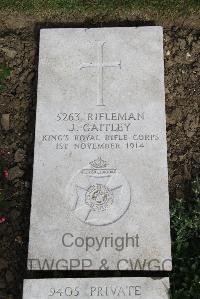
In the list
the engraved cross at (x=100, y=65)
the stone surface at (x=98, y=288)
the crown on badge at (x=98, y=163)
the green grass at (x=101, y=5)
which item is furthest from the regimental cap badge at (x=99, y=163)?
the green grass at (x=101, y=5)

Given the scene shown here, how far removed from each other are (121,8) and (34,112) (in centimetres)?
140

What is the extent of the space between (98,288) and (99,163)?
3.29ft

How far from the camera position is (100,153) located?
397 centimetres

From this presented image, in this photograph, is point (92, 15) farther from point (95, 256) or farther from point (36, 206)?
point (95, 256)

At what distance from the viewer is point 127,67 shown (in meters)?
4.25

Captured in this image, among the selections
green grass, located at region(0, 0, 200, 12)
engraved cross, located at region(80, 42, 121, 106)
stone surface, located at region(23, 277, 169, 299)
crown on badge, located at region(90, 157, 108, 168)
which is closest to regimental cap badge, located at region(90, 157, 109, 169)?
crown on badge, located at region(90, 157, 108, 168)

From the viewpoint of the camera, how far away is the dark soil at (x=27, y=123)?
13.1ft

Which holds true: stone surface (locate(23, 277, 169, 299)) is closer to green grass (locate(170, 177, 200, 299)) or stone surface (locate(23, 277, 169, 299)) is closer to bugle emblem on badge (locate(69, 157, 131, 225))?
green grass (locate(170, 177, 200, 299))

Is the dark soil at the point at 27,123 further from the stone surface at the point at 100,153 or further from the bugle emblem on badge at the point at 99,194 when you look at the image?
the bugle emblem on badge at the point at 99,194

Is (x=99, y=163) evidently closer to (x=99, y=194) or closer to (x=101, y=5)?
(x=99, y=194)

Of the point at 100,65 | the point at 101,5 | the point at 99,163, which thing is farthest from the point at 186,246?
the point at 101,5

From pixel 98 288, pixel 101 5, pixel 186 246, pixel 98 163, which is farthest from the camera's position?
pixel 101 5

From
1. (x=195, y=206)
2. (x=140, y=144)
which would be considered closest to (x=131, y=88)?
(x=140, y=144)

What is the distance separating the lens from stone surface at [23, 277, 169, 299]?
3541 millimetres
